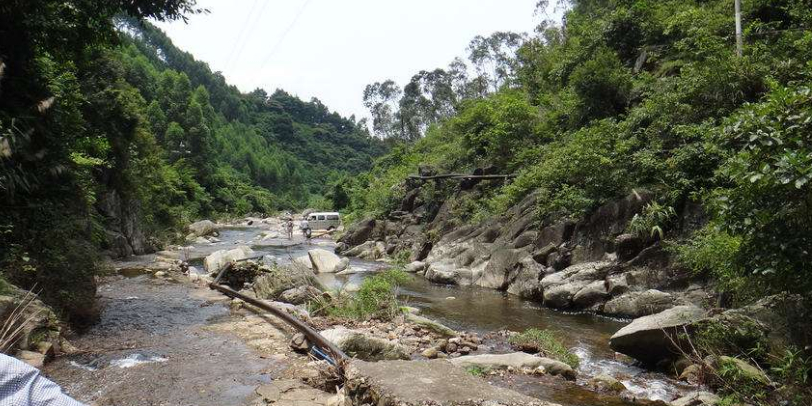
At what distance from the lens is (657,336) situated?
7738 millimetres

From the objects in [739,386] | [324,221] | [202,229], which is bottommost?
[739,386]

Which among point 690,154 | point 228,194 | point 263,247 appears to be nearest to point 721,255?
point 690,154

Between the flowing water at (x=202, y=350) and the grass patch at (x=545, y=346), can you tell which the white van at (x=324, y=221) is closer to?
the flowing water at (x=202, y=350)

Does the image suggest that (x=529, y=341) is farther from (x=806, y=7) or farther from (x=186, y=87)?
(x=186, y=87)

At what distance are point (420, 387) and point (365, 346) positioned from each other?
9.65 ft

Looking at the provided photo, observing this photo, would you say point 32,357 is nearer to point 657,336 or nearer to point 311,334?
point 311,334

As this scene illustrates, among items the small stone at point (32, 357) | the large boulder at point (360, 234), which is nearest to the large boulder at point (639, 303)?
the small stone at point (32, 357)

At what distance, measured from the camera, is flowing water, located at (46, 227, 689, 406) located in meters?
6.21

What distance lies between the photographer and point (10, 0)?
7539 mm

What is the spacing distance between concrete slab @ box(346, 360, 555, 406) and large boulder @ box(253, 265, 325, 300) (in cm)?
767

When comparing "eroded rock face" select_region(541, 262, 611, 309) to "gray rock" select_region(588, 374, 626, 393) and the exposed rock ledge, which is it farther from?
"gray rock" select_region(588, 374, 626, 393)

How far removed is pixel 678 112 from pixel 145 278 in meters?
17.7

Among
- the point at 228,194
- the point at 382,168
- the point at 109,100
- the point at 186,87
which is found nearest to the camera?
the point at 109,100

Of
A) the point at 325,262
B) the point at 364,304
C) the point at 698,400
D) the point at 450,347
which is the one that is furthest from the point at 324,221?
the point at 698,400
